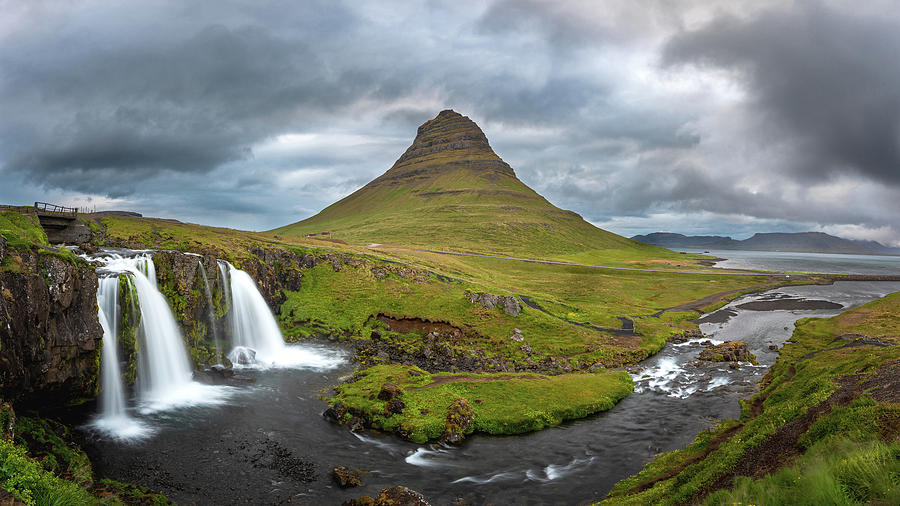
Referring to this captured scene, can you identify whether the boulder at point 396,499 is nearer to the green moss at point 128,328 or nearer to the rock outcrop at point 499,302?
the green moss at point 128,328

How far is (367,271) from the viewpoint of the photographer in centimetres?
7150

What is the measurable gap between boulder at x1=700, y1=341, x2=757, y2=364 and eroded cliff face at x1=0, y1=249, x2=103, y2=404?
60.3m

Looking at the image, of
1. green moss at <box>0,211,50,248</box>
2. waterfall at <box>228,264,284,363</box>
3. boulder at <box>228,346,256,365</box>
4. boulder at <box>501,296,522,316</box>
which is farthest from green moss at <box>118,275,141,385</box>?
boulder at <box>501,296,522,316</box>

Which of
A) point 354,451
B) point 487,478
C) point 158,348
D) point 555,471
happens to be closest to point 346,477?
point 354,451

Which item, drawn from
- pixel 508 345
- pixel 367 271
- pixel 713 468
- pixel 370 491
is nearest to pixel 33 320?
pixel 370 491

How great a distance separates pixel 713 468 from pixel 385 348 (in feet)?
128

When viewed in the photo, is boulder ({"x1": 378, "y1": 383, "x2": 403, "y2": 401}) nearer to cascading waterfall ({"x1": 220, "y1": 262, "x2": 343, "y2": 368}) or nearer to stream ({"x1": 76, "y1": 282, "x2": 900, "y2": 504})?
stream ({"x1": 76, "y1": 282, "x2": 900, "y2": 504})

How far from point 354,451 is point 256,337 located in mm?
27655

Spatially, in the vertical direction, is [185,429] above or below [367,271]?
below

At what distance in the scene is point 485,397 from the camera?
113 feet

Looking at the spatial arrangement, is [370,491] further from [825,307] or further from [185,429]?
[825,307]

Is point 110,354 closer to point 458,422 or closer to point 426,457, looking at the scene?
point 426,457


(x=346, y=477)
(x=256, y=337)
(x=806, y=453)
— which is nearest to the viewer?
(x=806, y=453)

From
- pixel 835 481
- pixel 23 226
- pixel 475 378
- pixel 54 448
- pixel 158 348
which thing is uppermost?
pixel 23 226
